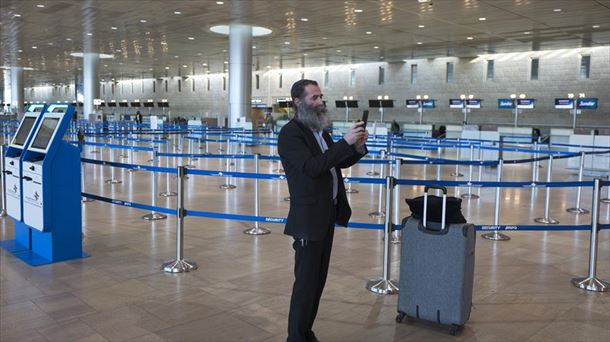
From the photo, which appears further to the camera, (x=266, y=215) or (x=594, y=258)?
(x=266, y=215)

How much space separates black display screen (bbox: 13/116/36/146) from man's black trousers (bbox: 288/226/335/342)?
4.70 metres

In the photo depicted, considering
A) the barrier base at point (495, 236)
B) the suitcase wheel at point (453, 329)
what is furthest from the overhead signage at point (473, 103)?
the suitcase wheel at point (453, 329)

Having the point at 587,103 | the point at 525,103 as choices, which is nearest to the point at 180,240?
the point at 587,103

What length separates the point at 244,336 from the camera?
4.34 metres

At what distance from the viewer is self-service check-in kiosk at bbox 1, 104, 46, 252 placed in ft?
21.7

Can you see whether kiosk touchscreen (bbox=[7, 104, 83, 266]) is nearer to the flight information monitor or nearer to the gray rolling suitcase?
the gray rolling suitcase

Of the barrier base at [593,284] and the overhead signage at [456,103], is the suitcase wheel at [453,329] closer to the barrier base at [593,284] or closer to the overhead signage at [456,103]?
the barrier base at [593,284]

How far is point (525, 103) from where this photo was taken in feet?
108

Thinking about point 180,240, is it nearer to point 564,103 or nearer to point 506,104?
point 564,103

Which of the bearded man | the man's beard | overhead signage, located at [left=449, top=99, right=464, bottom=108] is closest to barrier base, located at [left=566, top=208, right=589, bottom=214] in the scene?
the bearded man

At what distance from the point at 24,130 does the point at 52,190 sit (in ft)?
4.21

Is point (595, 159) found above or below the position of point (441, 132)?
below

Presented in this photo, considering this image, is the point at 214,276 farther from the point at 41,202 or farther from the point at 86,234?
the point at 86,234

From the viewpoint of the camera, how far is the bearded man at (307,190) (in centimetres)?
359
